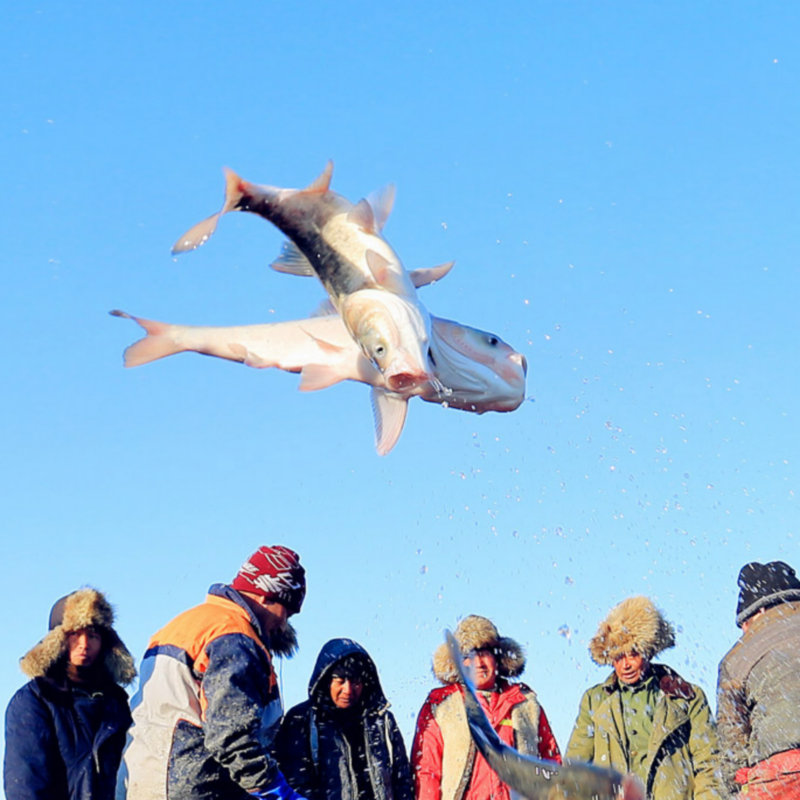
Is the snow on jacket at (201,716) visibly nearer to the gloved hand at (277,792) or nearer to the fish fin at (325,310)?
the gloved hand at (277,792)

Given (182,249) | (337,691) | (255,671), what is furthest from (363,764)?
(182,249)

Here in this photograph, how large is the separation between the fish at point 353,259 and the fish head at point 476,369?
39cm

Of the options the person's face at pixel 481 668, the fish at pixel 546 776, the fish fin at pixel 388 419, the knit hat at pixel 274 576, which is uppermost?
the fish fin at pixel 388 419

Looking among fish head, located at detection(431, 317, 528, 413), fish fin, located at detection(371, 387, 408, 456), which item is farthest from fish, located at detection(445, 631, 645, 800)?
fish head, located at detection(431, 317, 528, 413)

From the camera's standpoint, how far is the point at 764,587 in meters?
7.81

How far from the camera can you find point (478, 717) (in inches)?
251

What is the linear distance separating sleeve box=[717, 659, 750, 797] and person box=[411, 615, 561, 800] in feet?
4.39

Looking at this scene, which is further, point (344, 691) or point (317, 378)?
point (344, 691)

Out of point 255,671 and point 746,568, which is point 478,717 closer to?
point 255,671

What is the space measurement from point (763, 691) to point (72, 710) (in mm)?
4434

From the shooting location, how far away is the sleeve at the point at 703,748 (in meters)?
8.34

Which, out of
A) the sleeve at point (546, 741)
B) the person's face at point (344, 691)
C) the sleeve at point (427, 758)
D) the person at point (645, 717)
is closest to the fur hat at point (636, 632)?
the person at point (645, 717)

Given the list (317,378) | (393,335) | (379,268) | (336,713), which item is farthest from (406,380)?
(336,713)

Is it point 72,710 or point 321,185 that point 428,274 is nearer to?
point 321,185
